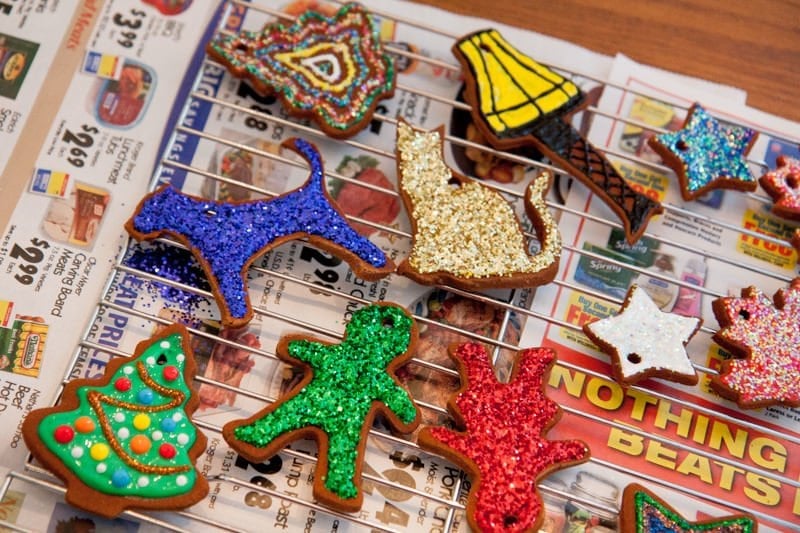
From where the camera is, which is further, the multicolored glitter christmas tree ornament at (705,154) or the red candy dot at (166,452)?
the multicolored glitter christmas tree ornament at (705,154)

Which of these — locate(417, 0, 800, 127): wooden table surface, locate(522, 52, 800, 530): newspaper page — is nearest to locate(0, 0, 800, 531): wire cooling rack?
locate(522, 52, 800, 530): newspaper page

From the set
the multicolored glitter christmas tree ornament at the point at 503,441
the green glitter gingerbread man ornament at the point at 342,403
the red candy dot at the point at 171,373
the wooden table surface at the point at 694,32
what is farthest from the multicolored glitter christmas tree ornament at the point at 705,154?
the red candy dot at the point at 171,373

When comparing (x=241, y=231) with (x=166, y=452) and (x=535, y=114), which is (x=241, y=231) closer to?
(x=166, y=452)

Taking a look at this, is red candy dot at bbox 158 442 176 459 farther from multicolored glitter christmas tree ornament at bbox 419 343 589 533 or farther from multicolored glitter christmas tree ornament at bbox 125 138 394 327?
multicolored glitter christmas tree ornament at bbox 419 343 589 533

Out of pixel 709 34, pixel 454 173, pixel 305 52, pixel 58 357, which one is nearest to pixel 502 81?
pixel 454 173

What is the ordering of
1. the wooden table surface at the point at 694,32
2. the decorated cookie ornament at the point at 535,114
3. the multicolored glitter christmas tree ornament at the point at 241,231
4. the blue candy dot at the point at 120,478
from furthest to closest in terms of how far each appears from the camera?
1. the wooden table surface at the point at 694,32
2. the decorated cookie ornament at the point at 535,114
3. the multicolored glitter christmas tree ornament at the point at 241,231
4. the blue candy dot at the point at 120,478

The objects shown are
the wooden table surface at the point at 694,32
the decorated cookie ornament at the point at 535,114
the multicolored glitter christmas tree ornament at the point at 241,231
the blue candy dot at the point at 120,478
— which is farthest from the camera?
the wooden table surface at the point at 694,32

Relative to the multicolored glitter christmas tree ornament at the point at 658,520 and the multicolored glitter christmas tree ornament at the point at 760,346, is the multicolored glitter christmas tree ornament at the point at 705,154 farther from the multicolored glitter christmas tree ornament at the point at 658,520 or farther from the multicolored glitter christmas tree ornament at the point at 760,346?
the multicolored glitter christmas tree ornament at the point at 658,520
